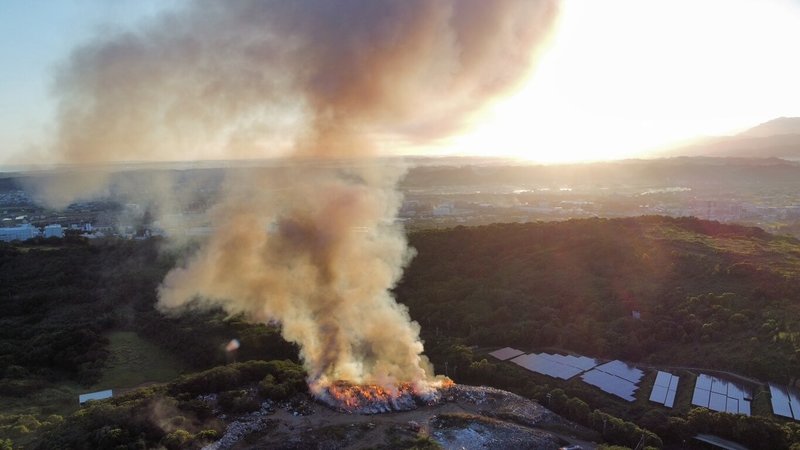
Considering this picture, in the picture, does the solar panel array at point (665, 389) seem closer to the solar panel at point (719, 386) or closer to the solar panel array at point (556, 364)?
the solar panel at point (719, 386)

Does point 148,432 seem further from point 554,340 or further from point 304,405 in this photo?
point 554,340

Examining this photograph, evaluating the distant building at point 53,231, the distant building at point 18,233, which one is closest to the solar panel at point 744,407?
the distant building at point 53,231

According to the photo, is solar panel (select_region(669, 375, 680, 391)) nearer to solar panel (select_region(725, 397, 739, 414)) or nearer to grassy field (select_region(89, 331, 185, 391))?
solar panel (select_region(725, 397, 739, 414))

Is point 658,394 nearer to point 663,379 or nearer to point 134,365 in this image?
point 663,379

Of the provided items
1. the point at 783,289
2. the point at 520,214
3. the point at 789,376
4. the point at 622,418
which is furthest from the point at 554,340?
the point at 520,214

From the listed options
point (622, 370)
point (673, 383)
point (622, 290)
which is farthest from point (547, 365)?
point (622, 290)

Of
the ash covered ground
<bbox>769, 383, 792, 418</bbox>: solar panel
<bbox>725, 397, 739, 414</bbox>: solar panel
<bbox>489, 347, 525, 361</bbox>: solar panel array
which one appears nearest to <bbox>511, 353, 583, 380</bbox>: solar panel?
<bbox>489, 347, 525, 361</bbox>: solar panel array
